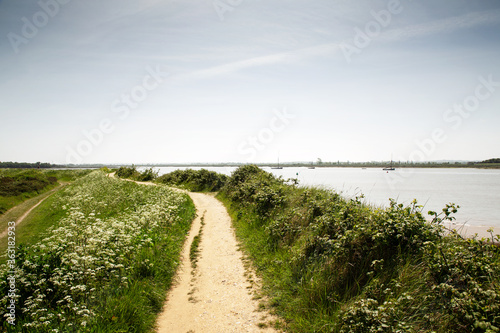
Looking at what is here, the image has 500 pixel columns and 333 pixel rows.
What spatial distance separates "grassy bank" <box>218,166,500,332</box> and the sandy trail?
0.68 meters

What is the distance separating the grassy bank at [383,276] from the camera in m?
3.79

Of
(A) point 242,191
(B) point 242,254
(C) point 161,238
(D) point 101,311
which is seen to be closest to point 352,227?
(B) point 242,254

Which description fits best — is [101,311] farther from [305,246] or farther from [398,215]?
[398,215]

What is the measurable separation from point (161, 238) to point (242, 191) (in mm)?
10394

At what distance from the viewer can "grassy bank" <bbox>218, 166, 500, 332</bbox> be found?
3.79 meters

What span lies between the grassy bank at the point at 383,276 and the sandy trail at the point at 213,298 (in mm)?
676

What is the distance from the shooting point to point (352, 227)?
22.0ft

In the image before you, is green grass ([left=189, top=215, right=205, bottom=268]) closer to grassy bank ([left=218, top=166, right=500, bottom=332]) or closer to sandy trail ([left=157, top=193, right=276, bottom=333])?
sandy trail ([left=157, top=193, right=276, bottom=333])

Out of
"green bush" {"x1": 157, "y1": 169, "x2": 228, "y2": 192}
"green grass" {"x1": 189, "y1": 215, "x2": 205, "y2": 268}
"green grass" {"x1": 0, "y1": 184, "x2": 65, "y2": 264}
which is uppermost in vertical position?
"green bush" {"x1": 157, "y1": 169, "x2": 228, "y2": 192}

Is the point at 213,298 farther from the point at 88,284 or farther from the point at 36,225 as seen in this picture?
the point at 36,225

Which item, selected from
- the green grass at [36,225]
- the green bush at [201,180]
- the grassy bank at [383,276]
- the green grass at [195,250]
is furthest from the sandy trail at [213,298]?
the green bush at [201,180]

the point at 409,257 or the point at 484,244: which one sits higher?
the point at 484,244

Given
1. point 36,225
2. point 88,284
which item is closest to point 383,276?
point 88,284

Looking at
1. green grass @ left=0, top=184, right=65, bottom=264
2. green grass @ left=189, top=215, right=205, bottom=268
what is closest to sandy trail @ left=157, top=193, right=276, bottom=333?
green grass @ left=189, top=215, right=205, bottom=268
